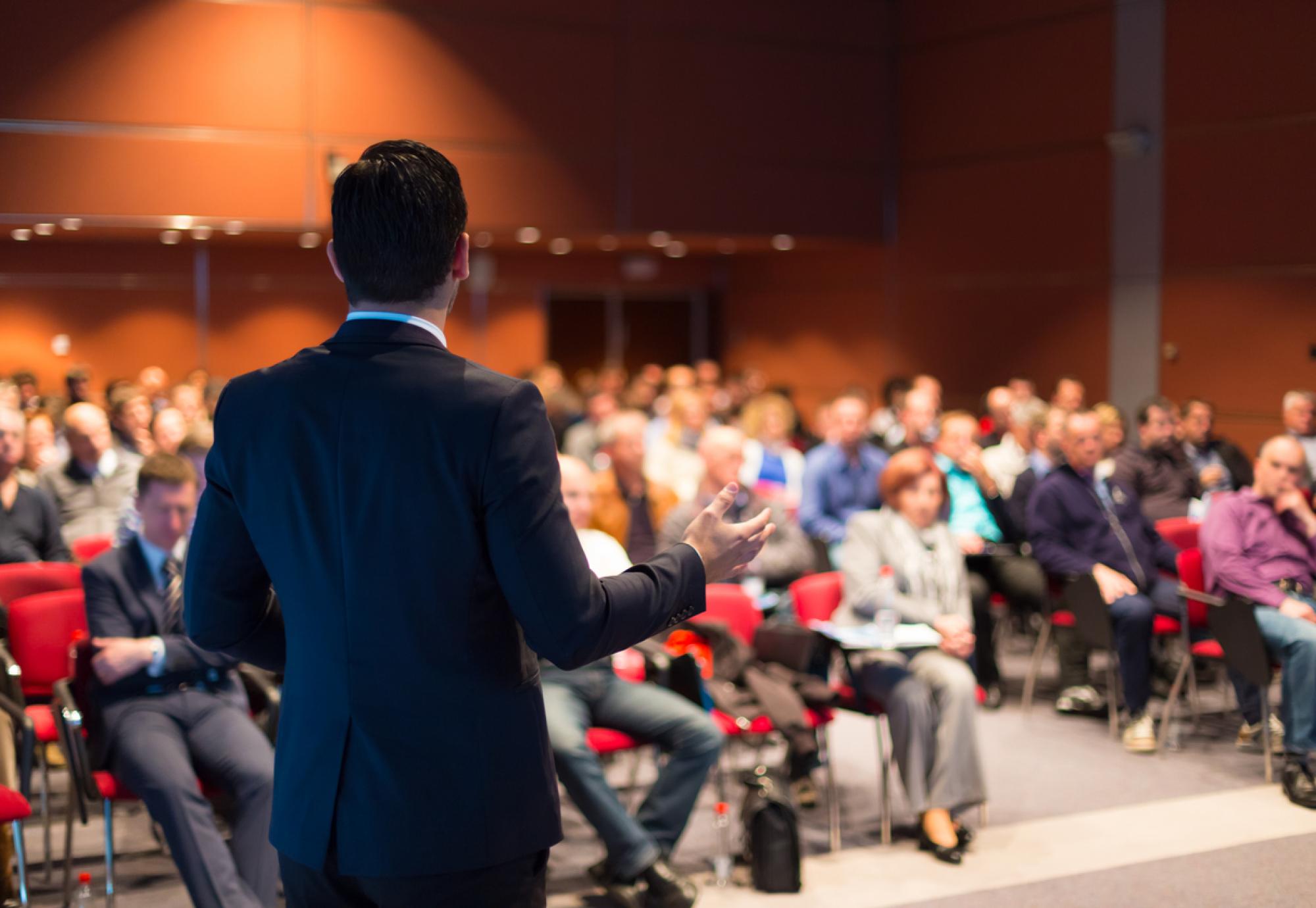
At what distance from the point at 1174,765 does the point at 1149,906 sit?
1821 millimetres

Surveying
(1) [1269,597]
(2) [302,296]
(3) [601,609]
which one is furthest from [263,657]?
(2) [302,296]

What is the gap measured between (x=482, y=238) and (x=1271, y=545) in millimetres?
8437

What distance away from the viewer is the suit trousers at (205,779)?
3.73 metres

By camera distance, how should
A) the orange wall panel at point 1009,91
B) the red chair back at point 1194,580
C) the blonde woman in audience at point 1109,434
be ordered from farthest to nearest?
the orange wall panel at point 1009,91, the blonde woman in audience at point 1109,434, the red chair back at point 1194,580

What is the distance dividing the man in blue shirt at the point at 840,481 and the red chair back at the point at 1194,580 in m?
1.91

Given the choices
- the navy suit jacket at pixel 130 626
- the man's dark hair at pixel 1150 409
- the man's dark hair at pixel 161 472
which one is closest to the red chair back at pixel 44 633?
the navy suit jacket at pixel 130 626

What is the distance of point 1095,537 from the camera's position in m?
6.62

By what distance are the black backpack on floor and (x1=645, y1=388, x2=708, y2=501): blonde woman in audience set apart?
2.49 meters

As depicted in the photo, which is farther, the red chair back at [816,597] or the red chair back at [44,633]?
the red chair back at [816,597]

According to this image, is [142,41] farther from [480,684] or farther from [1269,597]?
[480,684]

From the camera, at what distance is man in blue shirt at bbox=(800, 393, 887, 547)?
764cm

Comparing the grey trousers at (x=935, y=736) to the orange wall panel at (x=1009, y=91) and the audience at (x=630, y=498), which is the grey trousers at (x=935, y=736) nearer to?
the audience at (x=630, y=498)

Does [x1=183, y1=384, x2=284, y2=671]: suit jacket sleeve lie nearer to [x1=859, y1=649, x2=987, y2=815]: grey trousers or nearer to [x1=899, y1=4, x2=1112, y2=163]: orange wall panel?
[x1=859, y1=649, x2=987, y2=815]: grey trousers

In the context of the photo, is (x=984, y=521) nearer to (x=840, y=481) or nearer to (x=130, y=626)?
(x=840, y=481)
